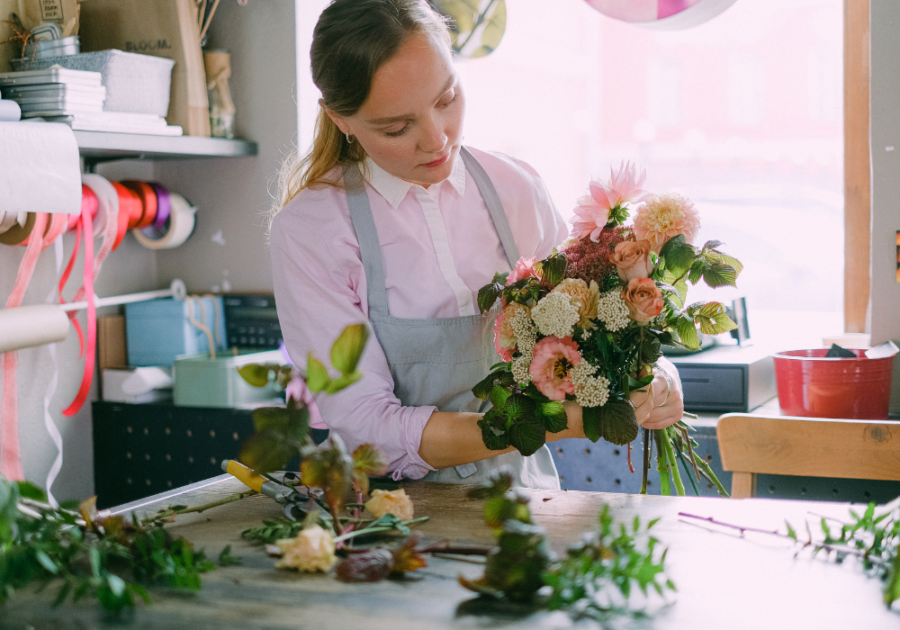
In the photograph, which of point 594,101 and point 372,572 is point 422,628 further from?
point 594,101

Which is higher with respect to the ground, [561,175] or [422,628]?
[561,175]

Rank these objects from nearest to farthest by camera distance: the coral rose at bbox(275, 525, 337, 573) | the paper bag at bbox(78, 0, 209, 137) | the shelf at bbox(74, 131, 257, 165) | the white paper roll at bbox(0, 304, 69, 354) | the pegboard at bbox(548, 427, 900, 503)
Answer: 1. the coral rose at bbox(275, 525, 337, 573)
2. the pegboard at bbox(548, 427, 900, 503)
3. the white paper roll at bbox(0, 304, 69, 354)
4. the shelf at bbox(74, 131, 257, 165)
5. the paper bag at bbox(78, 0, 209, 137)

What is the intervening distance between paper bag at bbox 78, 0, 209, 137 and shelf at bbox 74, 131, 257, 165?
57 mm

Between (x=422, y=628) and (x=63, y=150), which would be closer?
(x=422, y=628)

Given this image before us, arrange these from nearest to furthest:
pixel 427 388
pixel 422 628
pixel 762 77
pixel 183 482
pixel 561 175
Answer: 1. pixel 422 628
2. pixel 427 388
3. pixel 183 482
4. pixel 762 77
5. pixel 561 175

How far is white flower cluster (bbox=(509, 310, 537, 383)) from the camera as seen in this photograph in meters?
1.00

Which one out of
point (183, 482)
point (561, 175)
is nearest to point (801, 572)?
point (183, 482)

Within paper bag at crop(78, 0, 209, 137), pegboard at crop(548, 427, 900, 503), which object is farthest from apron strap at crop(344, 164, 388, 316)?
paper bag at crop(78, 0, 209, 137)

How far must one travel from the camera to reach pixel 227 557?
2.69 feet

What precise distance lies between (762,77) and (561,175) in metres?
0.65

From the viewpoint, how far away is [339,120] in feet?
4.11

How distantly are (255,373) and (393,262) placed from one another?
58 centimetres

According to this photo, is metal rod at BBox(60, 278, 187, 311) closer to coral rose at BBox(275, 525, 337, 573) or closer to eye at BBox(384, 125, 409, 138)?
eye at BBox(384, 125, 409, 138)

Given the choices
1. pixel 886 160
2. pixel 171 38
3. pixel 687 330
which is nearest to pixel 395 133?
pixel 687 330
